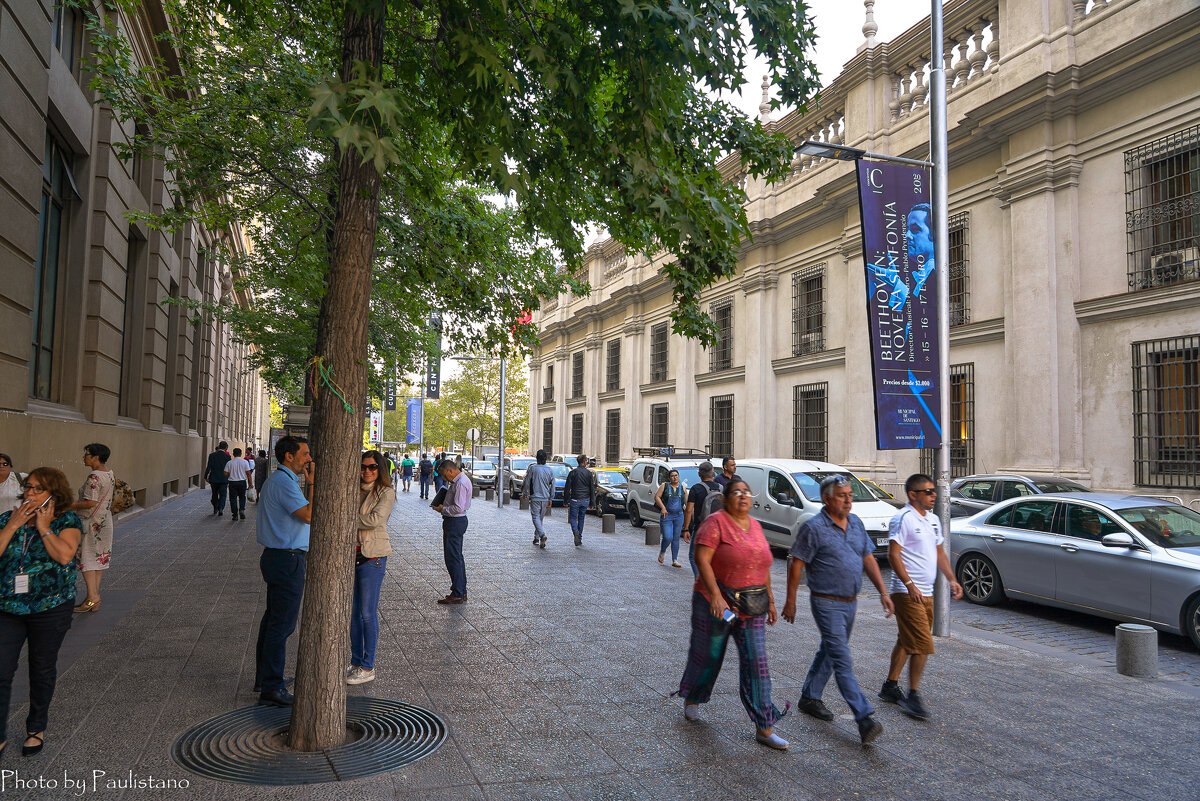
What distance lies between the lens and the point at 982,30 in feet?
55.9

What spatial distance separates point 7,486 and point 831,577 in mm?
6229

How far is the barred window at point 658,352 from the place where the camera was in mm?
31000

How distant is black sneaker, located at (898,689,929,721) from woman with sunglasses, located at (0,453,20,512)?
6.38 meters

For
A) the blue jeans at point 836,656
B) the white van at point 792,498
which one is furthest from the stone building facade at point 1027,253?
the blue jeans at point 836,656

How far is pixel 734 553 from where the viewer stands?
5082 millimetres

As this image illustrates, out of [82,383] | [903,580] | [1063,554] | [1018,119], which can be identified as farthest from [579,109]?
[1018,119]

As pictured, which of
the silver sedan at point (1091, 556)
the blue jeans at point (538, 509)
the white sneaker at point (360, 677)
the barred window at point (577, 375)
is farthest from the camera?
the barred window at point (577, 375)

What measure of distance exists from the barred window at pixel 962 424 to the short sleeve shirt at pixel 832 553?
1245 cm

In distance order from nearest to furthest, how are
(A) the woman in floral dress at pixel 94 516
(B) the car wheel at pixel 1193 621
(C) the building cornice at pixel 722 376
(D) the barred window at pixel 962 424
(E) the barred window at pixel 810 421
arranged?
1. (B) the car wheel at pixel 1193 621
2. (A) the woman in floral dress at pixel 94 516
3. (D) the barred window at pixel 962 424
4. (E) the barred window at pixel 810 421
5. (C) the building cornice at pixel 722 376

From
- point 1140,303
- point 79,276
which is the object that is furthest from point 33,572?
point 1140,303

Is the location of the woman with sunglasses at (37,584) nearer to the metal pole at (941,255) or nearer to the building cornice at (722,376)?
the metal pole at (941,255)

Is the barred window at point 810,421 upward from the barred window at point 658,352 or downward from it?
downward

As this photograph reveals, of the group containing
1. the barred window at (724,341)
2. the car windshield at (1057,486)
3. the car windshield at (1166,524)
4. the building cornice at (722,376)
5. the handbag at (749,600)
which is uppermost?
the barred window at (724,341)

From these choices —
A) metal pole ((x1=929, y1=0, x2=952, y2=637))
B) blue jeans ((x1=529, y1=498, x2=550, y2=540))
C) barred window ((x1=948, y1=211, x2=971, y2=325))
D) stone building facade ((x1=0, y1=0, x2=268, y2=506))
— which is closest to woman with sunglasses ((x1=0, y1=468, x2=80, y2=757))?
stone building facade ((x1=0, y1=0, x2=268, y2=506))
